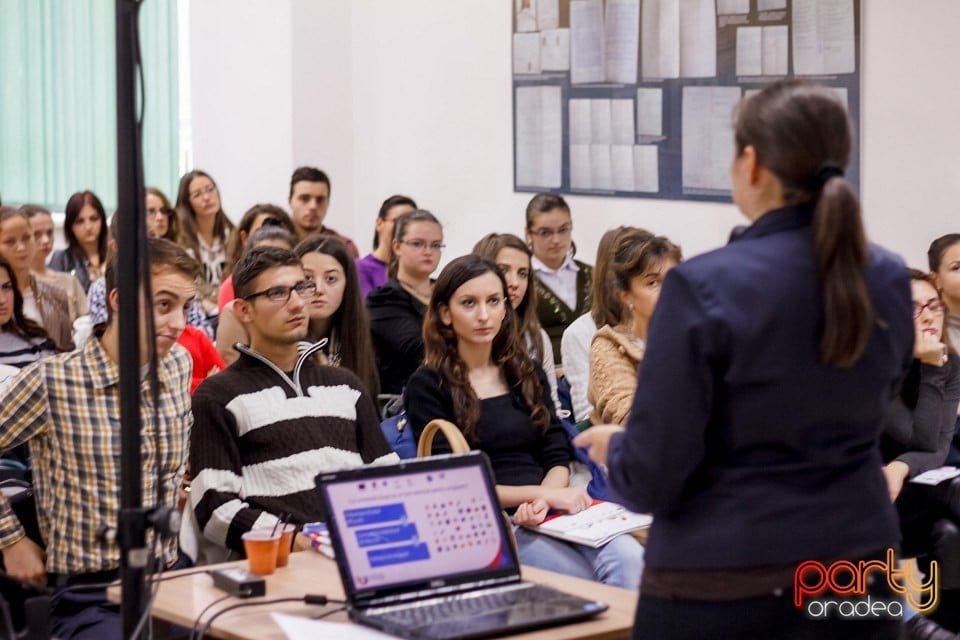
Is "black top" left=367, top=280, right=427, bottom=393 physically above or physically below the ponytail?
below

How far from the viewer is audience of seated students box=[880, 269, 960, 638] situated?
3711 mm

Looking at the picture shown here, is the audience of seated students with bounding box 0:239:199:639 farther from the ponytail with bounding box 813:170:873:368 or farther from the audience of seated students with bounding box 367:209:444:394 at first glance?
the audience of seated students with bounding box 367:209:444:394

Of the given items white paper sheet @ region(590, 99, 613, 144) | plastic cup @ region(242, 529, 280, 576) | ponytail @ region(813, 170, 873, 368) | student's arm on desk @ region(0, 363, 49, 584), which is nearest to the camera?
ponytail @ region(813, 170, 873, 368)

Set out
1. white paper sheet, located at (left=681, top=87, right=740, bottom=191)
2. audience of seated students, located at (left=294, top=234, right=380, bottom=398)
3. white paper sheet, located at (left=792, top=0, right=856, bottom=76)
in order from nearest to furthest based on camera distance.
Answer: audience of seated students, located at (left=294, top=234, right=380, bottom=398)
white paper sheet, located at (left=792, top=0, right=856, bottom=76)
white paper sheet, located at (left=681, top=87, right=740, bottom=191)

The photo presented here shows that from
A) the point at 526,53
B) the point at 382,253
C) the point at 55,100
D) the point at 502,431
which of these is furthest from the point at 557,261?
the point at 55,100

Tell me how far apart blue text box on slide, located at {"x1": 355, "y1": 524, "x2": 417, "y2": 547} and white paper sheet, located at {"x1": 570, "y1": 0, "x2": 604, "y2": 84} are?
12.9ft

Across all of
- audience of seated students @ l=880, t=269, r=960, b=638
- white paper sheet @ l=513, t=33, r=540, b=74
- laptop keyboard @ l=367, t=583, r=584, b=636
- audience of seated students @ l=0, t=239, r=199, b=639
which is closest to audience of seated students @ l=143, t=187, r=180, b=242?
white paper sheet @ l=513, t=33, r=540, b=74

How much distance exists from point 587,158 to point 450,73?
1053mm

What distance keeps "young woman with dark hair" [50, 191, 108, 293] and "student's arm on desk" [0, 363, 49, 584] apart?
3718mm

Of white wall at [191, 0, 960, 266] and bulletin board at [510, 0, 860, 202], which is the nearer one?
bulletin board at [510, 0, 860, 202]

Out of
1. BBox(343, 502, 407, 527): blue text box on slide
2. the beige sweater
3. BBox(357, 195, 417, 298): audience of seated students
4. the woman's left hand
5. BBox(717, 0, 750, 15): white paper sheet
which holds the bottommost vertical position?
BBox(343, 502, 407, 527): blue text box on slide

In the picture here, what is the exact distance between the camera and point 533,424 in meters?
3.55

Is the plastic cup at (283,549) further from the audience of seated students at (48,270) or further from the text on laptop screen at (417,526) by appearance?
the audience of seated students at (48,270)

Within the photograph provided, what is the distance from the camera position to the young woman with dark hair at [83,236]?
639 cm
